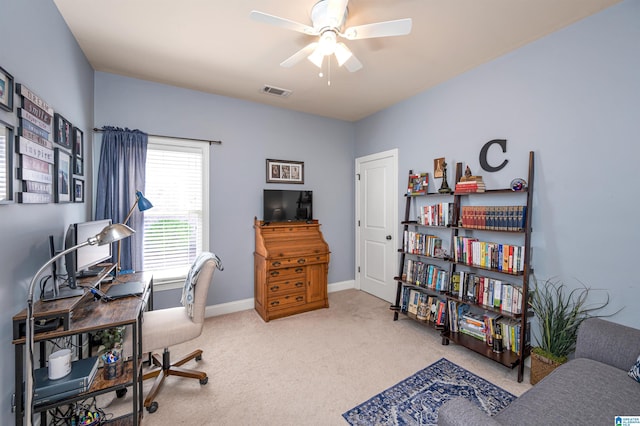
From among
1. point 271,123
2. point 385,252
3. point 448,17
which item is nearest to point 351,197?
point 385,252

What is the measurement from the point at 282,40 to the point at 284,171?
5.91ft

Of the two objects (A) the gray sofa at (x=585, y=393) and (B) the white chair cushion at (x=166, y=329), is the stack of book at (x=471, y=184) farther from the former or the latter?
(B) the white chair cushion at (x=166, y=329)

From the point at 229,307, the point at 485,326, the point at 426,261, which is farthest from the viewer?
the point at 229,307

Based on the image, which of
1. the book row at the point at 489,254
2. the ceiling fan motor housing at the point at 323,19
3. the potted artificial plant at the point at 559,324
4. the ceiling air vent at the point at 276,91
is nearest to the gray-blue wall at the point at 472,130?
the potted artificial plant at the point at 559,324

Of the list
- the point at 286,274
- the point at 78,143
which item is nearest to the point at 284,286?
the point at 286,274

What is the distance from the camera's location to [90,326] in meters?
1.40

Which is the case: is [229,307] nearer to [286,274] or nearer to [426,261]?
[286,274]

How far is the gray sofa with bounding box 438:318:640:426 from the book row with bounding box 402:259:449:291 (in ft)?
4.01

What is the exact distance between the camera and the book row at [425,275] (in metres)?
2.86

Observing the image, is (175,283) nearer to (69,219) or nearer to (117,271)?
(117,271)

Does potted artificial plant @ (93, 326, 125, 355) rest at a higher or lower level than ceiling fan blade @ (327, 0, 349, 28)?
lower

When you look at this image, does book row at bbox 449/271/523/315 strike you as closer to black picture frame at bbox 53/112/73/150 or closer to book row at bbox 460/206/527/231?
book row at bbox 460/206/527/231

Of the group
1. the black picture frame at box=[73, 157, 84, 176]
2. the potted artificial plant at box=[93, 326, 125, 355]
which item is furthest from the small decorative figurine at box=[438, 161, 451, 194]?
the black picture frame at box=[73, 157, 84, 176]

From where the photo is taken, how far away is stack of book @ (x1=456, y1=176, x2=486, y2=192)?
99.3 inches
